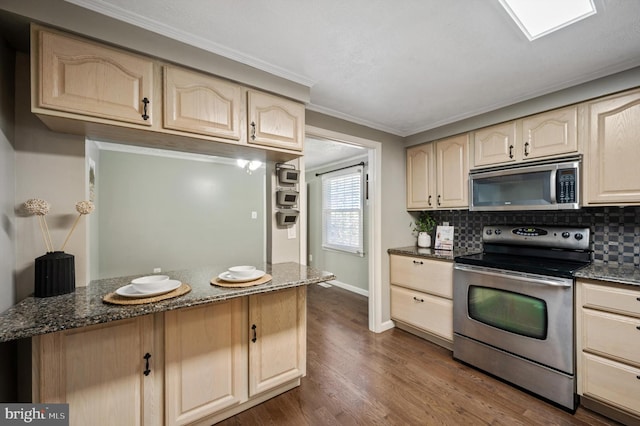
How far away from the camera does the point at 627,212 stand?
2.02 m

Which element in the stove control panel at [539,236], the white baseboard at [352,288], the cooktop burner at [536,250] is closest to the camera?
the cooktop burner at [536,250]

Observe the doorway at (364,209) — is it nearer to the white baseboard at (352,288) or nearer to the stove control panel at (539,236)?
the white baseboard at (352,288)

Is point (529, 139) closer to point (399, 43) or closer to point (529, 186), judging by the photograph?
point (529, 186)

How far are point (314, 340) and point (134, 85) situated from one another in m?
2.67

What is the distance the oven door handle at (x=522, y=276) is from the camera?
1.81 meters

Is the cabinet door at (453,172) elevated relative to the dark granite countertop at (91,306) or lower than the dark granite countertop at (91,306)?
elevated

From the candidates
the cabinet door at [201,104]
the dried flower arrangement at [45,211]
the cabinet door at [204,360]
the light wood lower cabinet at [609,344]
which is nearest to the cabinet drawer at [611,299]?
the light wood lower cabinet at [609,344]

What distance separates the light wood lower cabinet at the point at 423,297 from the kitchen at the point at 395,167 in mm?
154

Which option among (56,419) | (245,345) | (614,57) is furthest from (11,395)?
(614,57)

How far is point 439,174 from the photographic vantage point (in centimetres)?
292

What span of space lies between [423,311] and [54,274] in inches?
115

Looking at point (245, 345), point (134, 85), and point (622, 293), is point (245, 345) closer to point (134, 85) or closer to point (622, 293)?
point (134, 85)

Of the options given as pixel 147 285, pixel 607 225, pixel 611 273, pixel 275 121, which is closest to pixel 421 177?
pixel 607 225

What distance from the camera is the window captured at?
4449 millimetres
